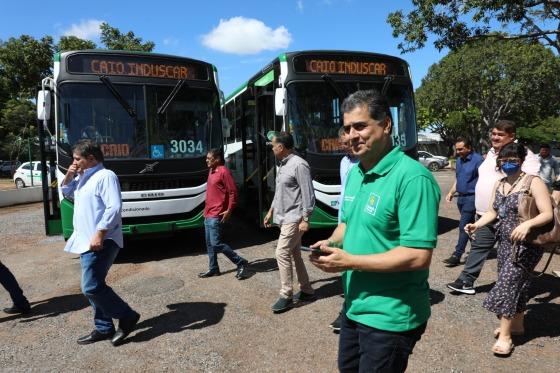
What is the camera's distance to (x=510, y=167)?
357cm

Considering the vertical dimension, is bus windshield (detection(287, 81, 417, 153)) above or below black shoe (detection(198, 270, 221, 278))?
above

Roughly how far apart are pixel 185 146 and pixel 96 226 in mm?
3561

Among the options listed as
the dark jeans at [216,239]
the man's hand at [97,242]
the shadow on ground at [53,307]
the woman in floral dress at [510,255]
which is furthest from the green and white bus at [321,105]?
the man's hand at [97,242]

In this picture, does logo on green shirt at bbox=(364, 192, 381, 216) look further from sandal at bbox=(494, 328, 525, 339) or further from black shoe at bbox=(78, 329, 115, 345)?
black shoe at bbox=(78, 329, 115, 345)

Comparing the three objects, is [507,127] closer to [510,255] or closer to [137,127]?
[510,255]

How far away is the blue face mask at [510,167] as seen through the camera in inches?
140

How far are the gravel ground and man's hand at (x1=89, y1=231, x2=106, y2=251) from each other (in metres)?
0.93

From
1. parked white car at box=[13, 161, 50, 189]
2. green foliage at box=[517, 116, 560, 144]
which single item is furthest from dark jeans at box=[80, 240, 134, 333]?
green foliage at box=[517, 116, 560, 144]

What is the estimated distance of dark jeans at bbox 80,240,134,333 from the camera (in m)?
3.79

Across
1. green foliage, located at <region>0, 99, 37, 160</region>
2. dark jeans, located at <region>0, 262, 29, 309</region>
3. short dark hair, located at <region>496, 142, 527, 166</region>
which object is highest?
green foliage, located at <region>0, 99, 37, 160</region>

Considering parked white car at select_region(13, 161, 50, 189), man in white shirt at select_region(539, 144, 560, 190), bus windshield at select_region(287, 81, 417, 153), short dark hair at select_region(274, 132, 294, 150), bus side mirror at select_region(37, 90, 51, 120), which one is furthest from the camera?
parked white car at select_region(13, 161, 50, 189)

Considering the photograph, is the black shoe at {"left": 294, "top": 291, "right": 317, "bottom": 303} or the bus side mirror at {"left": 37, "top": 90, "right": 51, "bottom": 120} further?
the bus side mirror at {"left": 37, "top": 90, "right": 51, "bottom": 120}

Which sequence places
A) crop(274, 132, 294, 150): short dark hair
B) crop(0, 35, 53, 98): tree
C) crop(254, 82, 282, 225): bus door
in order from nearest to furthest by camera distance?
crop(274, 132, 294, 150): short dark hair
crop(254, 82, 282, 225): bus door
crop(0, 35, 53, 98): tree

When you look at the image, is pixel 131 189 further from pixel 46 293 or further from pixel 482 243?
pixel 482 243
